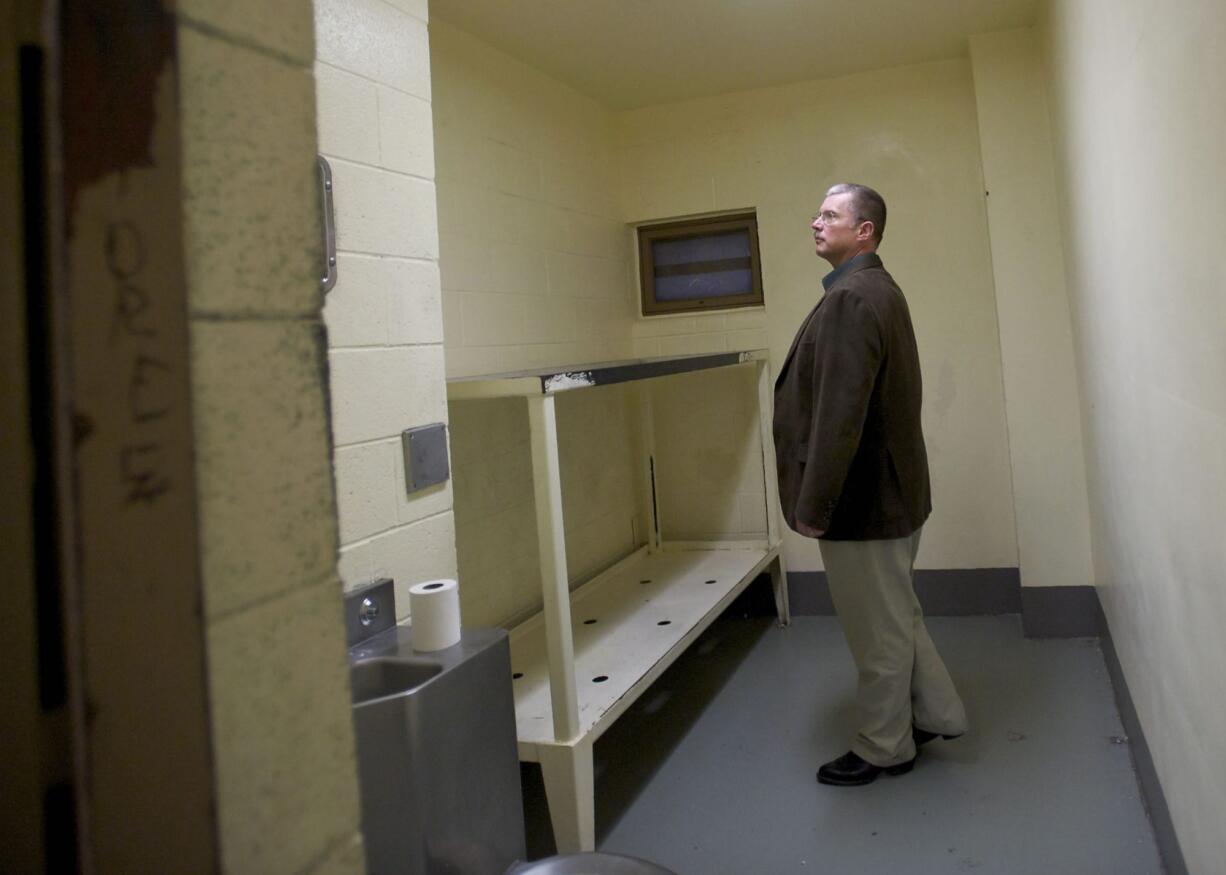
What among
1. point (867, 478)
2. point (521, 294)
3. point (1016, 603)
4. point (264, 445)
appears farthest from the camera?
point (1016, 603)

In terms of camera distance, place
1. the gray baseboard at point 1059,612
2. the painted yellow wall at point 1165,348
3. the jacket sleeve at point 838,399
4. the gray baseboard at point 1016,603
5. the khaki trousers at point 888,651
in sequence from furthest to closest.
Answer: the gray baseboard at point 1059,612 < the gray baseboard at point 1016,603 < the khaki trousers at point 888,651 < the jacket sleeve at point 838,399 < the painted yellow wall at point 1165,348

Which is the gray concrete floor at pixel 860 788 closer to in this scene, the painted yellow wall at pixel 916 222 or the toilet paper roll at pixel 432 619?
the painted yellow wall at pixel 916 222

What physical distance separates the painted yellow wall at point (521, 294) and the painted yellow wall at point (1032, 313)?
65.6 inches

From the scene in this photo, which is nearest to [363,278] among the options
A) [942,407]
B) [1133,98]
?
[1133,98]

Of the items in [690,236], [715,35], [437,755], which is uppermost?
[715,35]

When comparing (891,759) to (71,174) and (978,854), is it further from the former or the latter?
(71,174)

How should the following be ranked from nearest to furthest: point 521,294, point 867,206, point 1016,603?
point 867,206 → point 521,294 → point 1016,603

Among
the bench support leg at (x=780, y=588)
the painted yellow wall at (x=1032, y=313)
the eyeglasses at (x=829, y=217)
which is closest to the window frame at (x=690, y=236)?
the painted yellow wall at (x=1032, y=313)

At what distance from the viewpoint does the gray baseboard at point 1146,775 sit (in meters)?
1.78

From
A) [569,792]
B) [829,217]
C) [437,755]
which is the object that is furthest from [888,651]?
[437,755]

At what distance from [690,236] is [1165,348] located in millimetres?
2865

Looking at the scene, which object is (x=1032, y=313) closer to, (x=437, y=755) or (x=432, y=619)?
(x=432, y=619)

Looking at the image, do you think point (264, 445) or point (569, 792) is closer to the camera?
point (264, 445)

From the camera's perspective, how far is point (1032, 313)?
11.4 feet
